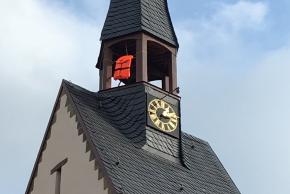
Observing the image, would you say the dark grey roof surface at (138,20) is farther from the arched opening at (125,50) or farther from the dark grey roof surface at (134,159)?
the dark grey roof surface at (134,159)

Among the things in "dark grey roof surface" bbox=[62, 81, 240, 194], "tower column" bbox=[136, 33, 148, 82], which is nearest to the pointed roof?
"dark grey roof surface" bbox=[62, 81, 240, 194]

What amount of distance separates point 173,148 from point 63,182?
146 inches

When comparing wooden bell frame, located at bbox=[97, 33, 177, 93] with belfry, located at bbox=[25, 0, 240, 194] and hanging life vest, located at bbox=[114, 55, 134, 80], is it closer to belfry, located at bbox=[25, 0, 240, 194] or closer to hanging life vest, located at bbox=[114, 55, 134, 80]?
belfry, located at bbox=[25, 0, 240, 194]

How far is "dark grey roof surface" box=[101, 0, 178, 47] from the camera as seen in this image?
30594 millimetres

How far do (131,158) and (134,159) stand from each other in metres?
0.12

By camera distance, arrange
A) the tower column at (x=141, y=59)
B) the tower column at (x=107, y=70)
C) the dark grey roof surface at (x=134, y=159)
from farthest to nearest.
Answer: the tower column at (x=107, y=70)
the tower column at (x=141, y=59)
the dark grey roof surface at (x=134, y=159)

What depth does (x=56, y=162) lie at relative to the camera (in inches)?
1083

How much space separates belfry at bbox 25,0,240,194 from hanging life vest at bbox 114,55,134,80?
1.2 inches

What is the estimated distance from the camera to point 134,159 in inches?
1065

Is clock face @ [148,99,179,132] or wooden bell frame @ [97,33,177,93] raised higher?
wooden bell frame @ [97,33,177,93]

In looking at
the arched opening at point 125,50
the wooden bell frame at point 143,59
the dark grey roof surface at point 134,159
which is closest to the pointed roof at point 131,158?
the dark grey roof surface at point 134,159

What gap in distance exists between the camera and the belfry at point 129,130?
26.2m

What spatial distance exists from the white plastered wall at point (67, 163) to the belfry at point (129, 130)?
0.09 ft

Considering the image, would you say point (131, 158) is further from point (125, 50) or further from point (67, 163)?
point (125, 50)
